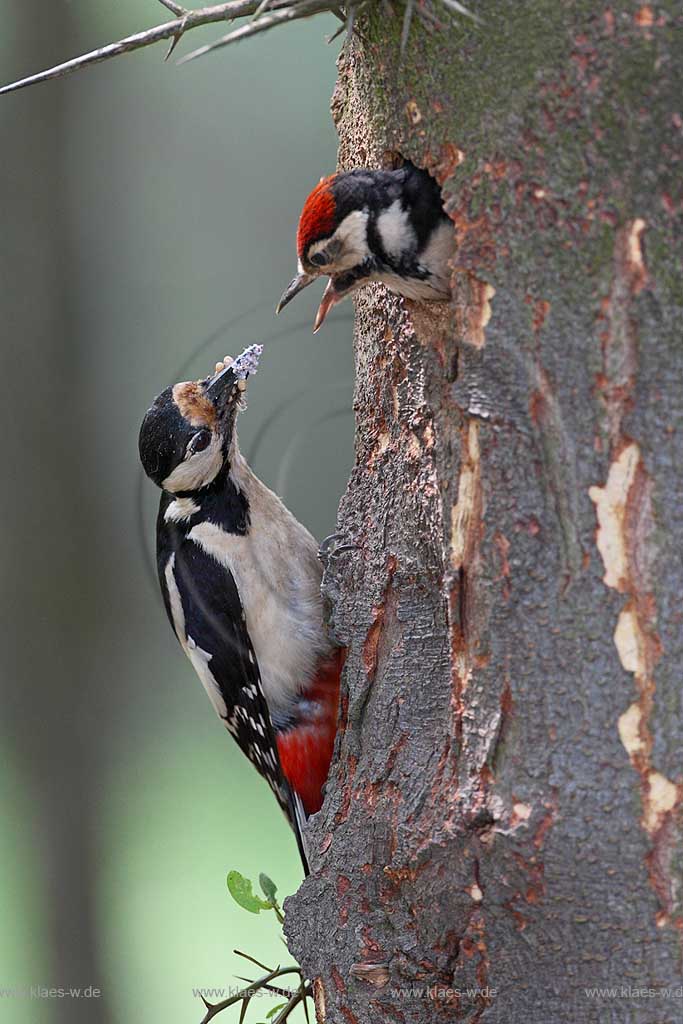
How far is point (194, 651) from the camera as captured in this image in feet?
5.95

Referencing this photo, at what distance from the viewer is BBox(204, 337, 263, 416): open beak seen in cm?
173

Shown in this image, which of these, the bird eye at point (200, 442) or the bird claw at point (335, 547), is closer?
the bird claw at point (335, 547)

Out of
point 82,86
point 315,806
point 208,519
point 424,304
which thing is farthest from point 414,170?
point 82,86

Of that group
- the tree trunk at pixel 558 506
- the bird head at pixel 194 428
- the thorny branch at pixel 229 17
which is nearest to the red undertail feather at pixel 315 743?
the bird head at pixel 194 428

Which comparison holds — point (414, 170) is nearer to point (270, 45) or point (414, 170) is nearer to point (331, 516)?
point (331, 516)

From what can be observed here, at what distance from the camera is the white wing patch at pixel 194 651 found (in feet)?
5.90

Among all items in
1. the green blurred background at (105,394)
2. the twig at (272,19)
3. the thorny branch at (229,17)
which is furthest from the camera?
the green blurred background at (105,394)

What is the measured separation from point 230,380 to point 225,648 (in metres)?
0.45

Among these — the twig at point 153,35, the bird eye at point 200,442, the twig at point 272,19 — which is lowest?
the bird eye at point 200,442

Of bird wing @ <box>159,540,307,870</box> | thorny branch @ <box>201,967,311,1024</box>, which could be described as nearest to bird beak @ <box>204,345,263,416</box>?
bird wing @ <box>159,540,307,870</box>

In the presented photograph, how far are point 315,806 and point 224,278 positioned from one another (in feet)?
6.26

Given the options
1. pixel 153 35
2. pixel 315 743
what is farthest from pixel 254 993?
pixel 153 35

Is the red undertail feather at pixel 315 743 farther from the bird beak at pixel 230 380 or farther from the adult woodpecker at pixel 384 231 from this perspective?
the adult woodpecker at pixel 384 231

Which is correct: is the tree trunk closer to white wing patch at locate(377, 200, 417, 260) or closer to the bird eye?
white wing patch at locate(377, 200, 417, 260)
